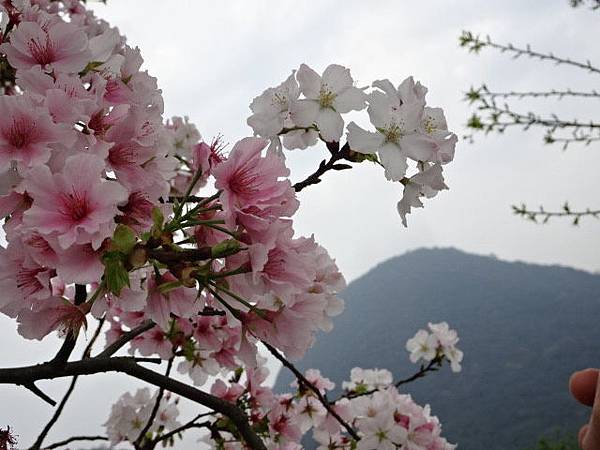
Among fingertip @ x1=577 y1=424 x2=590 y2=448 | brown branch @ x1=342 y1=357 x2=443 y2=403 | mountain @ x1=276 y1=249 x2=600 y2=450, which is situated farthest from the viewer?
mountain @ x1=276 y1=249 x2=600 y2=450

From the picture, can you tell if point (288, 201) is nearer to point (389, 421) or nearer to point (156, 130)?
point (156, 130)

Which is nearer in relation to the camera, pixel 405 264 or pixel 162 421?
pixel 162 421

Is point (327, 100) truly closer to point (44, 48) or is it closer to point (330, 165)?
point (330, 165)

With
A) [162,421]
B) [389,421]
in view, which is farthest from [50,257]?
[162,421]

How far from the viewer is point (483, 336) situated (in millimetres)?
74875

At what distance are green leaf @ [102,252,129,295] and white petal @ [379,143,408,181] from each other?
0.56m

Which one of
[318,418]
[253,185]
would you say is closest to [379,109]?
[253,185]

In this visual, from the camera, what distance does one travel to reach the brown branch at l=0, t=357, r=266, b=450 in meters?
1.17

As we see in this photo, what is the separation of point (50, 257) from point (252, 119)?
23.7 inches

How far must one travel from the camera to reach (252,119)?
1.28 m

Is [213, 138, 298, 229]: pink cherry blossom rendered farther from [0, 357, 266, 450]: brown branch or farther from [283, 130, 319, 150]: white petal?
[0, 357, 266, 450]: brown branch

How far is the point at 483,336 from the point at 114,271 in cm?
7967

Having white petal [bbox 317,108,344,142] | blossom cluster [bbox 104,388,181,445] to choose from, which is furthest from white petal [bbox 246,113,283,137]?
blossom cluster [bbox 104,388,181,445]

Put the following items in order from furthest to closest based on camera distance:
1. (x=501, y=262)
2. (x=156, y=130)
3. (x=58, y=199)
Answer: (x=501, y=262)
(x=156, y=130)
(x=58, y=199)
